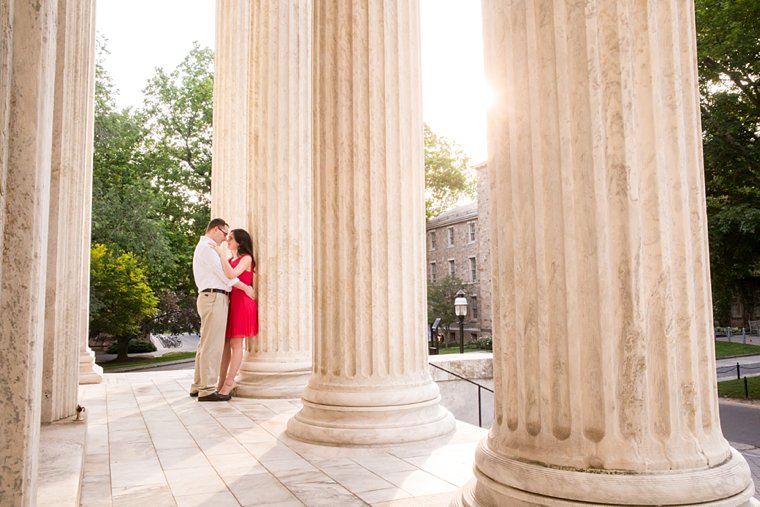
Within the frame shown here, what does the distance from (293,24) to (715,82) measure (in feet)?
90.4

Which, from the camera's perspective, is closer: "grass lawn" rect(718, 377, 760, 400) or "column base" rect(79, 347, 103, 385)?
"column base" rect(79, 347, 103, 385)

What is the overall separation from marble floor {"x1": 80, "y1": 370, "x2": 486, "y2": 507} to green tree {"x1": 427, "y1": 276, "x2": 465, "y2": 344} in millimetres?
62770

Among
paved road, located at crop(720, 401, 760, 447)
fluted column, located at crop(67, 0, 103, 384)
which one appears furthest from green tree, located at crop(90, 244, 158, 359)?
paved road, located at crop(720, 401, 760, 447)

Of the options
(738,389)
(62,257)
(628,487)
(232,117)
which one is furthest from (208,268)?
(738,389)

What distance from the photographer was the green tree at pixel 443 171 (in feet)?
249

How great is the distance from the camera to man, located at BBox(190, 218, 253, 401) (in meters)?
13.2

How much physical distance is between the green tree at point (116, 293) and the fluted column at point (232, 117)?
27.4 meters

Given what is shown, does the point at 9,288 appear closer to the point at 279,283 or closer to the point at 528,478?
the point at 528,478

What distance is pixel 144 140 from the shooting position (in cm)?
5003

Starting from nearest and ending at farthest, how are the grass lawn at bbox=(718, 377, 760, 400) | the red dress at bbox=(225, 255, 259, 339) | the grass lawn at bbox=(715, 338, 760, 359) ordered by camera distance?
1. the red dress at bbox=(225, 255, 259, 339)
2. the grass lawn at bbox=(718, 377, 760, 400)
3. the grass lawn at bbox=(715, 338, 760, 359)

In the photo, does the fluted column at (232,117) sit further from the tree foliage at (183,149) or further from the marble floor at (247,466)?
the tree foliage at (183,149)

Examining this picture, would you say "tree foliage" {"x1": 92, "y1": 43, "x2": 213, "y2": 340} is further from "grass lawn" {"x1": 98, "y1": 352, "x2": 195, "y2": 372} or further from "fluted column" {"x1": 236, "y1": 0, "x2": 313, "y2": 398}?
"fluted column" {"x1": 236, "y1": 0, "x2": 313, "y2": 398}

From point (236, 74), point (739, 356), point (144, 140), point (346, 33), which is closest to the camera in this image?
point (346, 33)

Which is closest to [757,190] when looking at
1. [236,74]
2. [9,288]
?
[236,74]
